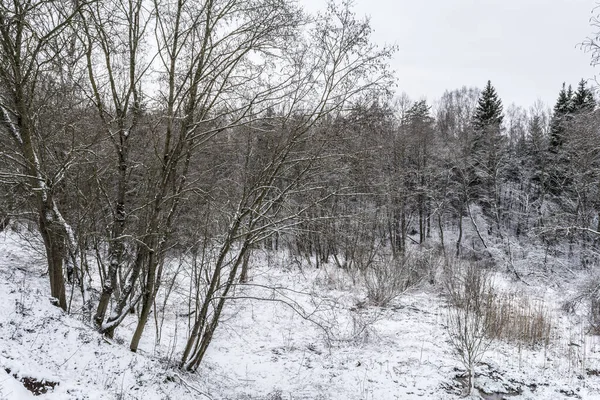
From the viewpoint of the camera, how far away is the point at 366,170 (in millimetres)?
6512

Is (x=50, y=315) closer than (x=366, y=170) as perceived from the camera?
Yes

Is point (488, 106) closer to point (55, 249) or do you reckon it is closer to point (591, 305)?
point (591, 305)

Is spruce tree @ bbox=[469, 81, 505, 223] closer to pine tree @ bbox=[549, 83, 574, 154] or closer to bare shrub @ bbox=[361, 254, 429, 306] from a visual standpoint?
pine tree @ bbox=[549, 83, 574, 154]

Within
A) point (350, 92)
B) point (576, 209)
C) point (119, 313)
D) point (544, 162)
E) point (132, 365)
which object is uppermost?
point (544, 162)

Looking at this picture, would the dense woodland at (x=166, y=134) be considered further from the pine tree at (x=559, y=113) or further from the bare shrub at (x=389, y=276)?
the pine tree at (x=559, y=113)

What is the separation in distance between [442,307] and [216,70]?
913 centimetres

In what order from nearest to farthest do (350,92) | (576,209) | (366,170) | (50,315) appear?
(50,315), (350,92), (366,170), (576,209)

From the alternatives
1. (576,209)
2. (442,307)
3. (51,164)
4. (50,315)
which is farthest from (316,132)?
(576,209)

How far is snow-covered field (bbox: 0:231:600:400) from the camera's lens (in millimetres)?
4438

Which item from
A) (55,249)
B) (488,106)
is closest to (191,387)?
(55,249)

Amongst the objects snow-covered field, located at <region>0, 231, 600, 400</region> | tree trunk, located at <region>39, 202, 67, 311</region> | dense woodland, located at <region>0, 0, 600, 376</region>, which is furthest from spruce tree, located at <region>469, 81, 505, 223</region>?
tree trunk, located at <region>39, 202, 67, 311</region>

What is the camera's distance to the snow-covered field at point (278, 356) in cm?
444

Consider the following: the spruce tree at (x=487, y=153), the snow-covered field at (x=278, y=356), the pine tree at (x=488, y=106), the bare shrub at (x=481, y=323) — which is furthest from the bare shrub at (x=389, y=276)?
the pine tree at (x=488, y=106)

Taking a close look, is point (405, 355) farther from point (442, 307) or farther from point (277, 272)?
point (277, 272)
